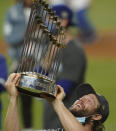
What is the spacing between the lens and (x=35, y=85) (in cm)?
420

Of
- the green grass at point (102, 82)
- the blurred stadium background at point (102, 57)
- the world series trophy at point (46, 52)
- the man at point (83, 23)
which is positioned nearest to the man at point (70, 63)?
the blurred stadium background at point (102, 57)

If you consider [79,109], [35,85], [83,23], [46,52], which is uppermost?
[46,52]

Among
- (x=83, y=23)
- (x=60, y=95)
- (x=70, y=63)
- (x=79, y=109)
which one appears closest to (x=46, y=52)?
(x=60, y=95)

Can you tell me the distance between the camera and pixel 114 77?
13883mm

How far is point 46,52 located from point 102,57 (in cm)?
1288

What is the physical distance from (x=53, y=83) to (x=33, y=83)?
0.19 metres

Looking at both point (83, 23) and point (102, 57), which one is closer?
point (102, 57)

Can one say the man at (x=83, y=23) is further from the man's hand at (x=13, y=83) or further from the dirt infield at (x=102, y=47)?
Answer: the man's hand at (x=13, y=83)

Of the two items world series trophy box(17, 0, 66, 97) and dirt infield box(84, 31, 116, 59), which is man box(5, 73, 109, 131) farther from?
dirt infield box(84, 31, 116, 59)

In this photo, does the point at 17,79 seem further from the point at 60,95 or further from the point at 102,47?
the point at 102,47

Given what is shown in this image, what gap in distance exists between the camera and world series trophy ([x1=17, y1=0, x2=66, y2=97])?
422cm

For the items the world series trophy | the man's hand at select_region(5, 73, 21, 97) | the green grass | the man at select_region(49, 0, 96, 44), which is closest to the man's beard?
the world series trophy

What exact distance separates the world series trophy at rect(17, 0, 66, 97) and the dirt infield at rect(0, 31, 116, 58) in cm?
1292

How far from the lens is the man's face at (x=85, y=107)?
4473 mm
